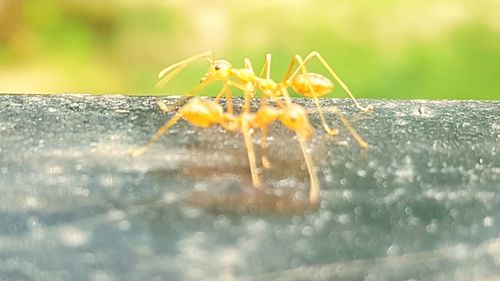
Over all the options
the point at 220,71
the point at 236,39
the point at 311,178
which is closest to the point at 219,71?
the point at 220,71

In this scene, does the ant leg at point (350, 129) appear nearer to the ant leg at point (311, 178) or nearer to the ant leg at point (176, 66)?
the ant leg at point (311, 178)

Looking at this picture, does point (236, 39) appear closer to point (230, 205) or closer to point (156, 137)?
point (156, 137)

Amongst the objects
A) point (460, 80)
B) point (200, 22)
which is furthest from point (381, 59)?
point (200, 22)

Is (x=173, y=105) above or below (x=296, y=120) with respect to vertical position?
above

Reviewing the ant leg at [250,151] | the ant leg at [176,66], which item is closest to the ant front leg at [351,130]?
the ant leg at [250,151]

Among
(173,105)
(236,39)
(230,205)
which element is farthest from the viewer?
(236,39)

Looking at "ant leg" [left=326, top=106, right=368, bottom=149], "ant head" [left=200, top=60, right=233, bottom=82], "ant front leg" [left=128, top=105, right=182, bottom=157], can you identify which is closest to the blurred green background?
"ant head" [left=200, top=60, right=233, bottom=82]

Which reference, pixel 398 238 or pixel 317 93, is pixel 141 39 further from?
pixel 398 238
